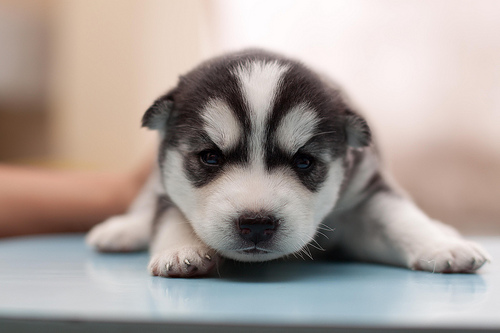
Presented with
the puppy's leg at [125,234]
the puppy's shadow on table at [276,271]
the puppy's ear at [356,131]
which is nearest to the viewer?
the puppy's shadow on table at [276,271]

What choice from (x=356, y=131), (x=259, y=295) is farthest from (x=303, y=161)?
(x=259, y=295)

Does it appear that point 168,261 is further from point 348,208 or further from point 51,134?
point 51,134

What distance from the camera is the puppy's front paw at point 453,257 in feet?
6.29

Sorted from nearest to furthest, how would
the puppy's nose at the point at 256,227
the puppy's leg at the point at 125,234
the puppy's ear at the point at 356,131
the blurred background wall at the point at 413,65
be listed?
the puppy's nose at the point at 256,227 → the puppy's ear at the point at 356,131 → the puppy's leg at the point at 125,234 → the blurred background wall at the point at 413,65

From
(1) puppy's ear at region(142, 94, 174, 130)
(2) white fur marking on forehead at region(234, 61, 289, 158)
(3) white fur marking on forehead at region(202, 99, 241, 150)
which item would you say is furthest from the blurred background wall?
(3) white fur marking on forehead at region(202, 99, 241, 150)

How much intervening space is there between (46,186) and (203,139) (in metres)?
2.01

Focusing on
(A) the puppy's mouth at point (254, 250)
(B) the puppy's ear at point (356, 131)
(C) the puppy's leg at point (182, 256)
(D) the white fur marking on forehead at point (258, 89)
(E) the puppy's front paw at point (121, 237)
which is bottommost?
(E) the puppy's front paw at point (121, 237)

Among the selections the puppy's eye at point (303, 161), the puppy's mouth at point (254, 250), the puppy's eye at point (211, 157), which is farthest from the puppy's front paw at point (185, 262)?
the puppy's eye at point (303, 161)

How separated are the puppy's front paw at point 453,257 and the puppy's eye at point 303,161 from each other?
1.90 ft

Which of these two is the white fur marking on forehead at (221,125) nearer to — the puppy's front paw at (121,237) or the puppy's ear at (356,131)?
the puppy's ear at (356,131)

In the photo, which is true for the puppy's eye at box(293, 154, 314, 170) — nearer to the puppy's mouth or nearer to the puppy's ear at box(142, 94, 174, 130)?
the puppy's mouth

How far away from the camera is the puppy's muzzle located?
169 cm

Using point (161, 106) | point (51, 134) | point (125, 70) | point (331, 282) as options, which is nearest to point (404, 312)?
point (331, 282)

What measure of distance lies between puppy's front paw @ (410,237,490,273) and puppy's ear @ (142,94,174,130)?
121 cm
